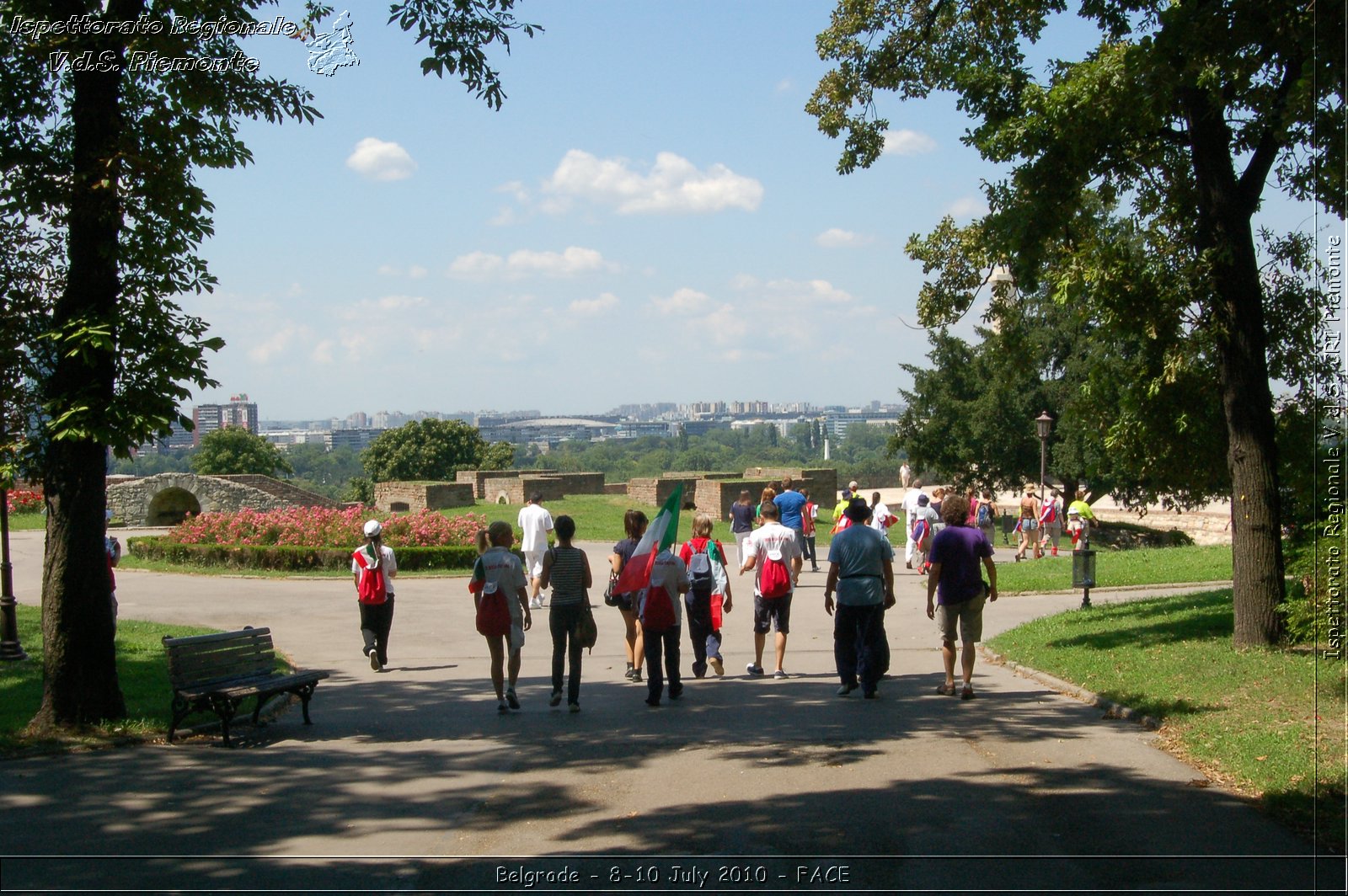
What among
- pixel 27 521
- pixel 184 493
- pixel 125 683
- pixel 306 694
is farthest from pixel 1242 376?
pixel 27 521

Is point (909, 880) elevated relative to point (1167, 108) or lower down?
lower down

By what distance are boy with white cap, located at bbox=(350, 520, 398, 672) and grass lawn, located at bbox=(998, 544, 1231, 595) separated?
10515 mm

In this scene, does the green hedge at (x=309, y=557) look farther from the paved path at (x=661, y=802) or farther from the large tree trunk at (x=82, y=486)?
the large tree trunk at (x=82, y=486)

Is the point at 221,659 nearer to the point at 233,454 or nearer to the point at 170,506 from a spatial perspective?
the point at 170,506

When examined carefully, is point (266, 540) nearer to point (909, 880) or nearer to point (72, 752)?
point (72, 752)

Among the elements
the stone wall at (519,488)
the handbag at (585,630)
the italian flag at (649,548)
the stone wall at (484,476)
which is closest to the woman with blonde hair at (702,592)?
the italian flag at (649,548)

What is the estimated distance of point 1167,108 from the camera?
9.63 metres

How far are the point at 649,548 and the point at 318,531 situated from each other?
15.6m

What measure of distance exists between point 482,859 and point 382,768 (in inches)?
88.3

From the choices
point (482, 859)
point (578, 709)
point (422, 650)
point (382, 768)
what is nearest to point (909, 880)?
point (482, 859)

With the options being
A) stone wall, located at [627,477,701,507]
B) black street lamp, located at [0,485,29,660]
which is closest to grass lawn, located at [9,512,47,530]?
stone wall, located at [627,477,701,507]

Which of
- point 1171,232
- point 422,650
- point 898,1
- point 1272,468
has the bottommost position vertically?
point 422,650

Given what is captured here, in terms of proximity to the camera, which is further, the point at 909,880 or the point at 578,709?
the point at 578,709

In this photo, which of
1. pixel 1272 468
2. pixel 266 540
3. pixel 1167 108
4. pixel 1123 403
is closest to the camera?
pixel 1167 108
